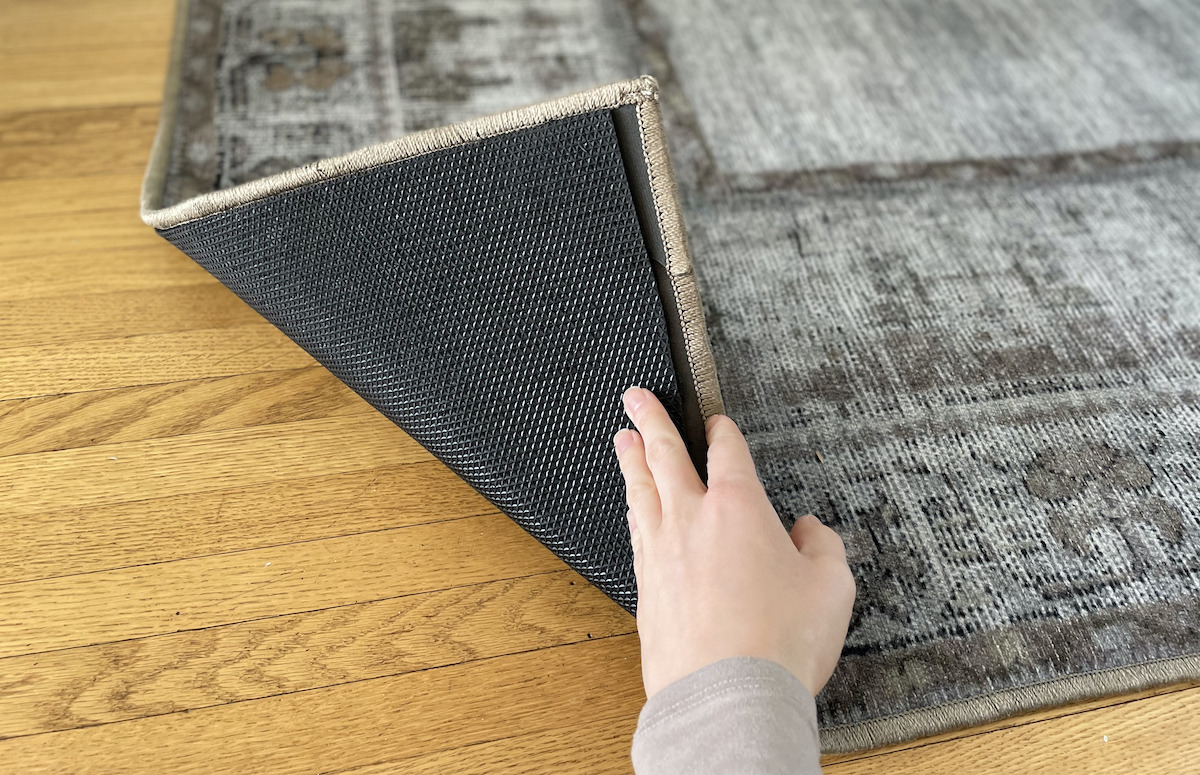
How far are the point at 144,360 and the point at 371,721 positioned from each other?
0.46 m

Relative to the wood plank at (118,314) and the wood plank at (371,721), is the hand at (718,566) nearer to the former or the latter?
the wood plank at (371,721)

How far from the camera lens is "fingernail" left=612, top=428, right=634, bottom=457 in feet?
2.23

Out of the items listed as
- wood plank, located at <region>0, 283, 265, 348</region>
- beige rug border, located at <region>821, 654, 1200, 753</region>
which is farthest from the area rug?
wood plank, located at <region>0, 283, 265, 348</region>

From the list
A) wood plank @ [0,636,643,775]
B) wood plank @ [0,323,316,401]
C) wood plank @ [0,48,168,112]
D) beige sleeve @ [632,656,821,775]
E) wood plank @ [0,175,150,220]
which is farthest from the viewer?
wood plank @ [0,48,168,112]

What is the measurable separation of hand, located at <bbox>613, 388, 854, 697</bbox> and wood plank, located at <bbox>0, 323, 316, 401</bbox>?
16.6 inches

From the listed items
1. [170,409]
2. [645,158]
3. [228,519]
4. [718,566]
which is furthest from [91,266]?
[718,566]

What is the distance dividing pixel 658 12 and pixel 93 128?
880 millimetres

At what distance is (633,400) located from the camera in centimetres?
69

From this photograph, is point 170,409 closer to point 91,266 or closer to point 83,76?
point 91,266

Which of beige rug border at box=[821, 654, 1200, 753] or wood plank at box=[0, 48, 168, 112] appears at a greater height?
wood plank at box=[0, 48, 168, 112]

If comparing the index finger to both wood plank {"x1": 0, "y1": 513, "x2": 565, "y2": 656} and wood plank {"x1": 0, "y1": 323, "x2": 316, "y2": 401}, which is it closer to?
wood plank {"x1": 0, "y1": 513, "x2": 565, "y2": 656}

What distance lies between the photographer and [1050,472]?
839 millimetres

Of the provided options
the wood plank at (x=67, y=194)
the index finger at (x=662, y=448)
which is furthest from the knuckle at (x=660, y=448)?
the wood plank at (x=67, y=194)

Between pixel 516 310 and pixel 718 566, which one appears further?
pixel 516 310
